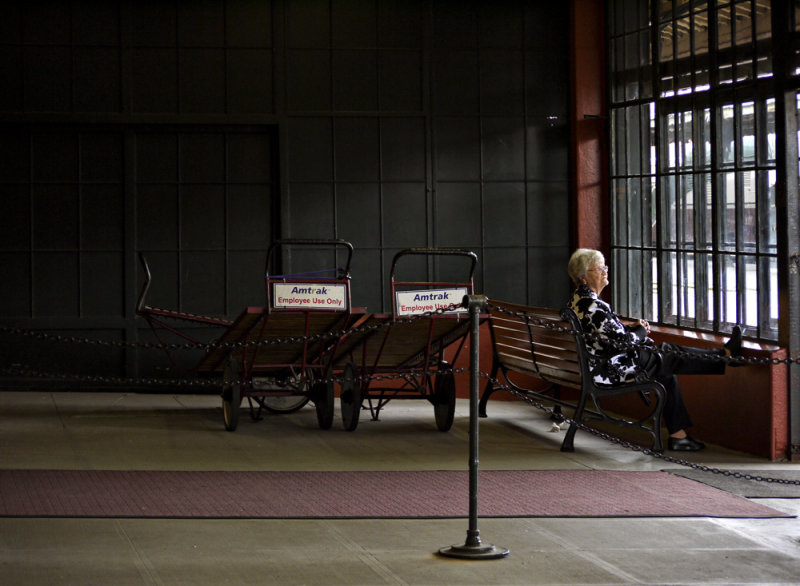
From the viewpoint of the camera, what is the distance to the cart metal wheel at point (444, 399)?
9.48 metres

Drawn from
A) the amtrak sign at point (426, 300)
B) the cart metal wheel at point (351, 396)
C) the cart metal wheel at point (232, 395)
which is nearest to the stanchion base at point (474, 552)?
the amtrak sign at point (426, 300)

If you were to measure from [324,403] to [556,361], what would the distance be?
1809 mm

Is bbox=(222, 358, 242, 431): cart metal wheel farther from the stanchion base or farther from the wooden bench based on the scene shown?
the stanchion base

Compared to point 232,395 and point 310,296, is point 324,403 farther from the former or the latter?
point 310,296

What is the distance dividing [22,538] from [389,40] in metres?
7.01

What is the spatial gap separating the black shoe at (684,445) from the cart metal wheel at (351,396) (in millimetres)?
2287

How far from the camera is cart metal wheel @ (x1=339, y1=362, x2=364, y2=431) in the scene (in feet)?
30.8

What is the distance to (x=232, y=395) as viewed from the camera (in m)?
9.31

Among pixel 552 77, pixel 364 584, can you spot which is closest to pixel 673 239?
pixel 552 77

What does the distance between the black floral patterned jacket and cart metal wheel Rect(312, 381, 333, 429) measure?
202cm

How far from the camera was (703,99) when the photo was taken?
967 centimetres

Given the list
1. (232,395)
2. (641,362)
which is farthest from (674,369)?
(232,395)

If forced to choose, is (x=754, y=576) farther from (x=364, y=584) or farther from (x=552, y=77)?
(x=552, y=77)

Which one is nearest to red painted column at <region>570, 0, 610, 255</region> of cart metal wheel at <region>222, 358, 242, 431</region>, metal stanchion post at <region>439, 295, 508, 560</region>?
cart metal wheel at <region>222, 358, 242, 431</region>
